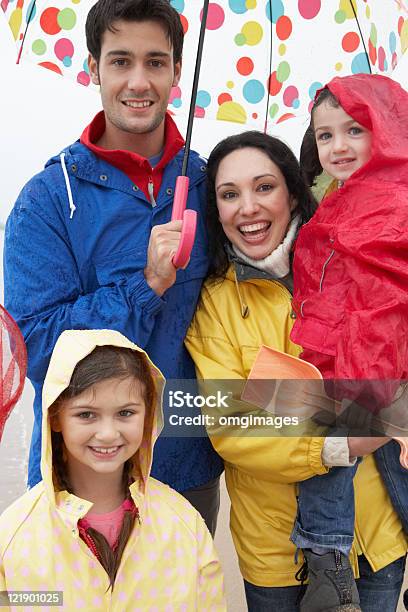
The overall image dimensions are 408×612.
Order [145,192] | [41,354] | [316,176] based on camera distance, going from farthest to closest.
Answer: [316,176] < [145,192] < [41,354]

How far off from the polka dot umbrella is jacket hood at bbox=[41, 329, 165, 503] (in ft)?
0.56

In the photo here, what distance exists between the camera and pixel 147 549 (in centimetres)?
178

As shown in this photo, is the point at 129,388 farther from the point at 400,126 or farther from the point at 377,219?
the point at 400,126

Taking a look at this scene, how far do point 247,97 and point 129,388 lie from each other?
120 centimetres

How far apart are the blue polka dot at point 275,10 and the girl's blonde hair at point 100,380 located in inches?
49.8

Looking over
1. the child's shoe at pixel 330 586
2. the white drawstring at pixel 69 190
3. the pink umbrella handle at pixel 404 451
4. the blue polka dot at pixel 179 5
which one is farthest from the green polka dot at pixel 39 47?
the child's shoe at pixel 330 586

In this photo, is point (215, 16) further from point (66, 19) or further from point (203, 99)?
point (66, 19)

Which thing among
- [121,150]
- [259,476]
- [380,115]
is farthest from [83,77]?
[259,476]

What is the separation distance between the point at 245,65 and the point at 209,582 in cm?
163

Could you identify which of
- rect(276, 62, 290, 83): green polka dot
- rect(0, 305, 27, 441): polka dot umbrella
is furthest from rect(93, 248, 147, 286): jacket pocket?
rect(276, 62, 290, 83): green polka dot

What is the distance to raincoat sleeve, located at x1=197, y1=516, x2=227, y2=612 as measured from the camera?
1803 millimetres

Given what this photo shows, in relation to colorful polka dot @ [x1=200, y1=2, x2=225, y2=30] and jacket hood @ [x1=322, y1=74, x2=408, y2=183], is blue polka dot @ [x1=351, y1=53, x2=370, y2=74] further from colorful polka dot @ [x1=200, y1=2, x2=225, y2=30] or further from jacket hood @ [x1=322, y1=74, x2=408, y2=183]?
colorful polka dot @ [x1=200, y1=2, x2=225, y2=30]

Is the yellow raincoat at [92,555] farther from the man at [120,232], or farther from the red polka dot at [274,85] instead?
the red polka dot at [274,85]

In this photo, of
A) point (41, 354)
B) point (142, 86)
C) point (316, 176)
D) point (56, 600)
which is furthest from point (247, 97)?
point (56, 600)
